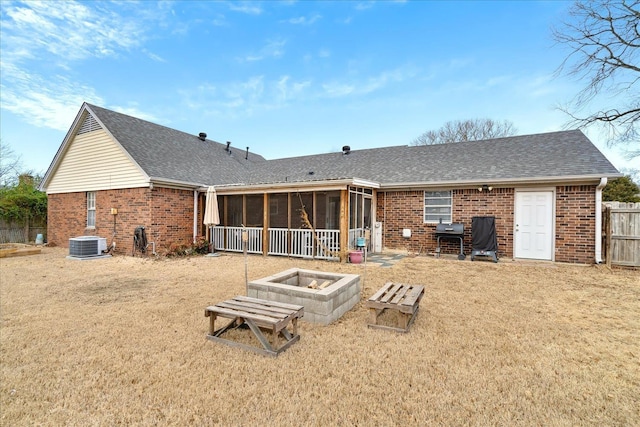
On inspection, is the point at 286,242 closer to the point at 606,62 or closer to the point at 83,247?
the point at 83,247

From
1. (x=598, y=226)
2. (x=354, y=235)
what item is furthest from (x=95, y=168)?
(x=598, y=226)

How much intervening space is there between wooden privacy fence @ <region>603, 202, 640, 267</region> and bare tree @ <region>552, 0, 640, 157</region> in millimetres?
4931

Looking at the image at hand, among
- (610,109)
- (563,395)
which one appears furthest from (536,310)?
(610,109)

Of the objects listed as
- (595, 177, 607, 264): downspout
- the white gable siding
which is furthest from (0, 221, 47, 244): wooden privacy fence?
(595, 177, 607, 264): downspout

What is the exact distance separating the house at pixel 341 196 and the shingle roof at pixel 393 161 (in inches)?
2.4

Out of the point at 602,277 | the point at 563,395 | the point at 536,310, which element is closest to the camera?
the point at 563,395

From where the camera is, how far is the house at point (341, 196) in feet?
29.9

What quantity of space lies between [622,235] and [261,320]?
10.8m

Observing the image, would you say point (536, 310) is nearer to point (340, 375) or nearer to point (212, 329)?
point (340, 375)

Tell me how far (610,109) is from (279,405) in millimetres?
16086

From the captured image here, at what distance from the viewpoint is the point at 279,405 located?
2.35 metres

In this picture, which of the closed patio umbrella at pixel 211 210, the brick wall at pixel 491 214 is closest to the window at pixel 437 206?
the brick wall at pixel 491 214

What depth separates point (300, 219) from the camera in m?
11.9

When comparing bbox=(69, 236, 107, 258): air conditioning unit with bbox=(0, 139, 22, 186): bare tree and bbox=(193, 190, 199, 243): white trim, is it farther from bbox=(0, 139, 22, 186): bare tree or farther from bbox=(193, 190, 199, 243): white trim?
bbox=(0, 139, 22, 186): bare tree
